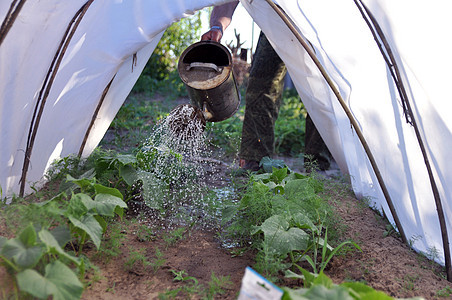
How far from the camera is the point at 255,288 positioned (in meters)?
1.37

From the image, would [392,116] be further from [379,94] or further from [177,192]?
[177,192]

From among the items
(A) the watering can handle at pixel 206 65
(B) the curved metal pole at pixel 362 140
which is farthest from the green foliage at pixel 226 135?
(B) the curved metal pole at pixel 362 140

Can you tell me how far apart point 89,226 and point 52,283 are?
0.38 metres

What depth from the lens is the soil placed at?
188cm

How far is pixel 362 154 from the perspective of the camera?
2793mm

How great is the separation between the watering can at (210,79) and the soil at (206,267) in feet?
2.84

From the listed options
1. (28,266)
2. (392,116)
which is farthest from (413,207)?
(28,266)

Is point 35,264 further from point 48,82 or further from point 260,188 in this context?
point 48,82

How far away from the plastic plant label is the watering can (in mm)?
1569

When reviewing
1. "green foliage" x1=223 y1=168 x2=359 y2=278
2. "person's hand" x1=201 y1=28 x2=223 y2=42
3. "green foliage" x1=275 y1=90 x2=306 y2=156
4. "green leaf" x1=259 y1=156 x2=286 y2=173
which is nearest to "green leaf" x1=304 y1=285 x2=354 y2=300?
"green foliage" x1=223 y1=168 x2=359 y2=278

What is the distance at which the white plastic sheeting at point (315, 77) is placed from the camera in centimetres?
200

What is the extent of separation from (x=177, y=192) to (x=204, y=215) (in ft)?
1.16

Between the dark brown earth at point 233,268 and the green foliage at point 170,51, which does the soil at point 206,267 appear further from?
the green foliage at point 170,51

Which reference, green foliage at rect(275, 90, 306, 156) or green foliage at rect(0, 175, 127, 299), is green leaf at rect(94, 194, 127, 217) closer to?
green foliage at rect(0, 175, 127, 299)
